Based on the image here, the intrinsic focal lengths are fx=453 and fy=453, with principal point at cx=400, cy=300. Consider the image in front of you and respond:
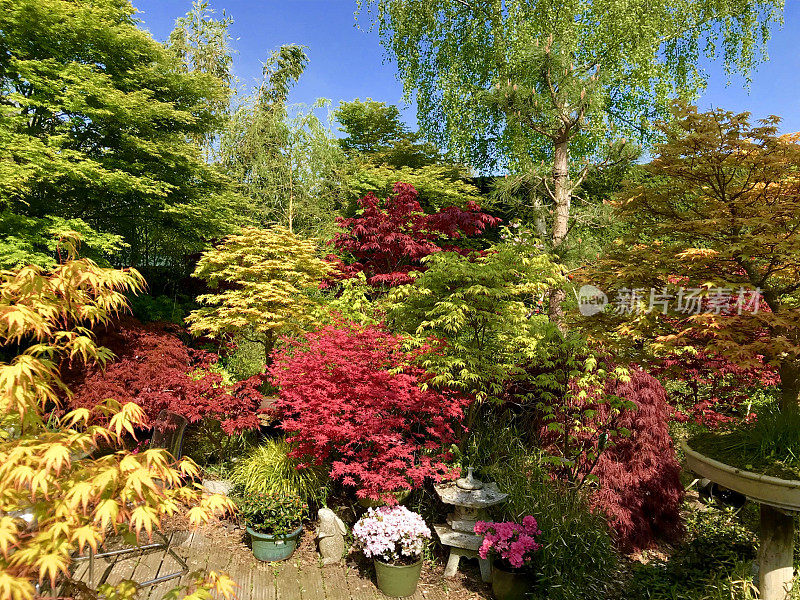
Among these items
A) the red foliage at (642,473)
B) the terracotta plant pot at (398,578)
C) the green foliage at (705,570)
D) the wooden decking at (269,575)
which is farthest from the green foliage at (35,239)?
the green foliage at (705,570)

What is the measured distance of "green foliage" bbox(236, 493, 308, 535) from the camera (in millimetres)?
4398

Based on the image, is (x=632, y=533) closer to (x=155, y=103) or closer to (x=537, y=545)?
(x=537, y=545)

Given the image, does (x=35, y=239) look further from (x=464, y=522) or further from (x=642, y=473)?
(x=642, y=473)

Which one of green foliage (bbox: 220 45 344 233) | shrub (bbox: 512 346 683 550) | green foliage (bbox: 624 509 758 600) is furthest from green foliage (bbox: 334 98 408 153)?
green foliage (bbox: 624 509 758 600)

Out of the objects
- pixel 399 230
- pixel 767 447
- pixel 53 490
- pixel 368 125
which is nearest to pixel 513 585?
pixel 767 447

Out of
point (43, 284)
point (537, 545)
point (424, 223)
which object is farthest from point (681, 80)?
point (43, 284)

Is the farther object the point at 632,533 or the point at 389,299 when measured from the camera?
the point at 389,299

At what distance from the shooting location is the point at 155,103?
275 inches

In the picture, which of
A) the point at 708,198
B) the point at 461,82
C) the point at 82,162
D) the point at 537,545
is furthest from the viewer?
the point at 461,82

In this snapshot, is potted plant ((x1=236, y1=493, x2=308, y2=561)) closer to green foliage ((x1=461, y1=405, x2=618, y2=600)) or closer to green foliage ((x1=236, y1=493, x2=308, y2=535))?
green foliage ((x1=236, y1=493, x2=308, y2=535))

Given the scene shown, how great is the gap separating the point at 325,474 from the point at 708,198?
4.57 meters

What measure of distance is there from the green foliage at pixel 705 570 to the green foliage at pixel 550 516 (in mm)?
328

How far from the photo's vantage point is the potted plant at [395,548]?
3973 mm

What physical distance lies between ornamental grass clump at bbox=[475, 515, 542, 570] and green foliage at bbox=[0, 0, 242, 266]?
6.00m
